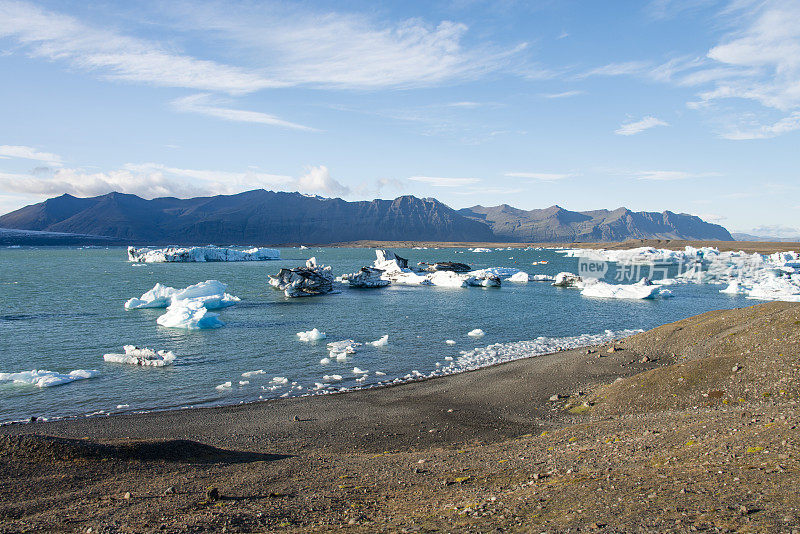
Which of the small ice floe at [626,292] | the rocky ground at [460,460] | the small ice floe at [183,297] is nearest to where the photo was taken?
the rocky ground at [460,460]

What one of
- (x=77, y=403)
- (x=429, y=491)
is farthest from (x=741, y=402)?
(x=77, y=403)

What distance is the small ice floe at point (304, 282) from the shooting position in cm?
4638

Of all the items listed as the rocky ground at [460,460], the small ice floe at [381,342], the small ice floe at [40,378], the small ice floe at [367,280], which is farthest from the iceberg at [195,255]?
the rocky ground at [460,460]

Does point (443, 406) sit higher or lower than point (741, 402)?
lower

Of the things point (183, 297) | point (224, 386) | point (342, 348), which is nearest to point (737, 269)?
point (342, 348)

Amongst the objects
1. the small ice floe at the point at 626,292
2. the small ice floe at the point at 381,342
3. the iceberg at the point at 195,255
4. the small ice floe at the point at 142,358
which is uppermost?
the iceberg at the point at 195,255

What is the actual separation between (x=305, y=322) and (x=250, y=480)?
76.5ft

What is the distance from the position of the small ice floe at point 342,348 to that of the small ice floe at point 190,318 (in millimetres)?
9105

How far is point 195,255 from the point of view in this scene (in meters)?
113

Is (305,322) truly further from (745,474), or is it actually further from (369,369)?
(745,474)

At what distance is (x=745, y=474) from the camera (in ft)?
Answer: 21.3

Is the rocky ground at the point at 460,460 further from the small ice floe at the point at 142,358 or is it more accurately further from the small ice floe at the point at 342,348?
the small ice floe at the point at 142,358

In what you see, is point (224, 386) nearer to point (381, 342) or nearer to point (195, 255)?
point (381, 342)

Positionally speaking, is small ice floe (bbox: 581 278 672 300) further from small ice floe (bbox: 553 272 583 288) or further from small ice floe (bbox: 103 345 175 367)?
small ice floe (bbox: 103 345 175 367)
